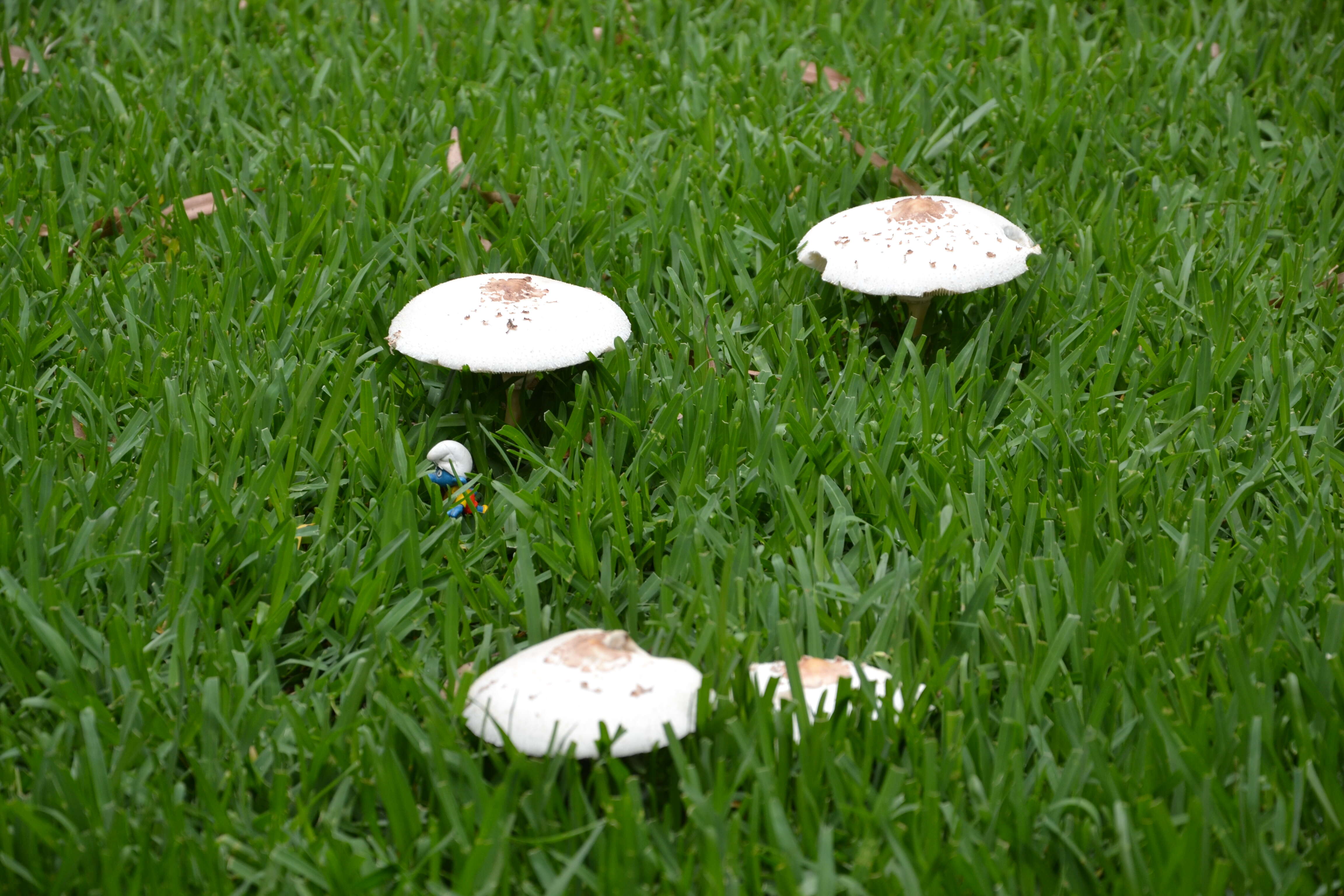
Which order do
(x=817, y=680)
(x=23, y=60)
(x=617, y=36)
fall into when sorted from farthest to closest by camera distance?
(x=617, y=36) → (x=23, y=60) → (x=817, y=680)

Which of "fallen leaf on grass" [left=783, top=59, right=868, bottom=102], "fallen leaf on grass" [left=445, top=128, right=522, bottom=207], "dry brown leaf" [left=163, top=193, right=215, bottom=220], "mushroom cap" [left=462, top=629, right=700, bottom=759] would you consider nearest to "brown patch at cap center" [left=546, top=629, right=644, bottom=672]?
"mushroom cap" [left=462, top=629, right=700, bottom=759]

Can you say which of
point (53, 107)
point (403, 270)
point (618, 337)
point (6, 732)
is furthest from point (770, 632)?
point (53, 107)

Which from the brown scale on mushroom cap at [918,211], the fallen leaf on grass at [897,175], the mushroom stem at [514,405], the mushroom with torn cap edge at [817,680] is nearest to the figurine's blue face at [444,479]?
the mushroom stem at [514,405]

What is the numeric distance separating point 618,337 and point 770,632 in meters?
0.88

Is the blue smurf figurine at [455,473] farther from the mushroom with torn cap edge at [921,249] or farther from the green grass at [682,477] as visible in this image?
the mushroom with torn cap edge at [921,249]

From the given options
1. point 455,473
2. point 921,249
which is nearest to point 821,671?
point 455,473

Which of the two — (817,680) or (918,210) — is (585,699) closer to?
(817,680)

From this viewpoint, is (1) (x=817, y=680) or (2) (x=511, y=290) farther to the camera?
(2) (x=511, y=290)

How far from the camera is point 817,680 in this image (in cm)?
188

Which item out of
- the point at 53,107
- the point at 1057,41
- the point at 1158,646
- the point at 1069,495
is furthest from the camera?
the point at 1057,41

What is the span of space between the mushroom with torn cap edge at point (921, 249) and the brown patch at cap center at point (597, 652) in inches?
51.3

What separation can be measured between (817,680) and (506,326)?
1060 mm

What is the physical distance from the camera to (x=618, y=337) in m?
2.71

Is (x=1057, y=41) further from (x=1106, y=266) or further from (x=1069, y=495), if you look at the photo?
(x=1069, y=495)
